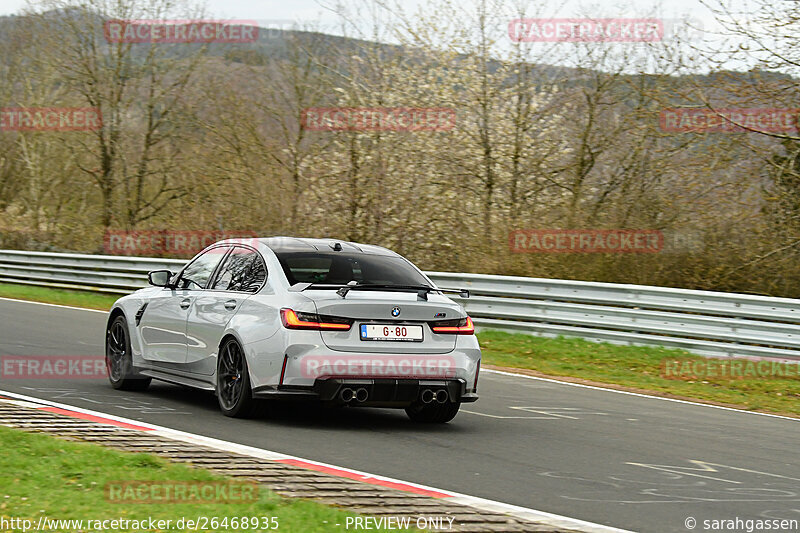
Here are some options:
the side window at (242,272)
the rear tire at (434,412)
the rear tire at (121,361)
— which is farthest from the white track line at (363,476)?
the rear tire at (434,412)

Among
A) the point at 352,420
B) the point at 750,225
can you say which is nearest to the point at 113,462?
the point at 352,420

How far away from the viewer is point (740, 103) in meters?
17.5

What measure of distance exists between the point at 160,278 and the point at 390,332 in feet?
9.14

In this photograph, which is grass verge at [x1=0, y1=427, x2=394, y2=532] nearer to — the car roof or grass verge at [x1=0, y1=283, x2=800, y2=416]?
the car roof

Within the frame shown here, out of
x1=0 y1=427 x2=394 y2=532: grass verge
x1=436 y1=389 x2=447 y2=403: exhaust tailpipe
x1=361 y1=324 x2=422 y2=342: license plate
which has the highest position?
x1=361 y1=324 x2=422 y2=342: license plate

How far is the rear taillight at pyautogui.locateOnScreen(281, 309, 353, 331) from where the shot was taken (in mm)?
8016

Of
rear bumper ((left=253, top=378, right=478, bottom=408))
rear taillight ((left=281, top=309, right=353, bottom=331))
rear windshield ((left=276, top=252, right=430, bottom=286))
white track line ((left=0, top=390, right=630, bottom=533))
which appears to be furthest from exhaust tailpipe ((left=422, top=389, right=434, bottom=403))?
white track line ((left=0, top=390, right=630, bottom=533))

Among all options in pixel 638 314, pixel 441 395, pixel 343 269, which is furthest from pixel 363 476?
pixel 638 314

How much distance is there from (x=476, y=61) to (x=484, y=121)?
1738 millimetres

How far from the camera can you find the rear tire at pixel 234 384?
8.35 m

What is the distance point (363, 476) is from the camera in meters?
6.47

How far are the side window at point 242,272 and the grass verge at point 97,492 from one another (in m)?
2.43

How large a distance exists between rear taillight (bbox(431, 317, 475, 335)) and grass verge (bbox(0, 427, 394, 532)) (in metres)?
2.76

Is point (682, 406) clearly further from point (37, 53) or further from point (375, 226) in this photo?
point (37, 53)
